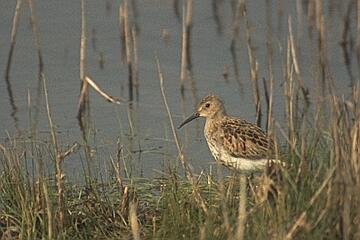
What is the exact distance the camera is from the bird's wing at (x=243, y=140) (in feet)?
24.8

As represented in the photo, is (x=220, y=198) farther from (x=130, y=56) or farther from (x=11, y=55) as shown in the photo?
(x=11, y=55)

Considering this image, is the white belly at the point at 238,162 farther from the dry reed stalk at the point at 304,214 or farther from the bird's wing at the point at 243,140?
the dry reed stalk at the point at 304,214

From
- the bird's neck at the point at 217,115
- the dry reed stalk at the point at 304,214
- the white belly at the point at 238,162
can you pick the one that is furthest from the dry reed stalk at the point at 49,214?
the bird's neck at the point at 217,115

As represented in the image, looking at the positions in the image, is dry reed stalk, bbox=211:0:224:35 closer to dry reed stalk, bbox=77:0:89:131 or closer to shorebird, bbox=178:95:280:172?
dry reed stalk, bbox=77:0:89:131

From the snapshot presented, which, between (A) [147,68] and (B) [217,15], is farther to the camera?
(B) [217,15]

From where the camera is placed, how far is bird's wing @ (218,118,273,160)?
24.8 ft

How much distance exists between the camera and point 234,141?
25.6ft

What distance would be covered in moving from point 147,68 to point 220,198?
5475 millimetres

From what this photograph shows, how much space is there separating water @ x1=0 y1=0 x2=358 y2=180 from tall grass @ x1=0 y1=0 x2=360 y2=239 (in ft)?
4.05

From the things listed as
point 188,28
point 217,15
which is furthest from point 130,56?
point 217,15

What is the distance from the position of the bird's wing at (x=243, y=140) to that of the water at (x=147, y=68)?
1.44 ft

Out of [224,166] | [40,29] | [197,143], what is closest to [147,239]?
[224,166]

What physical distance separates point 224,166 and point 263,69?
3.19 m

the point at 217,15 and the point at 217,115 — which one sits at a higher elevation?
the point at 217,15
